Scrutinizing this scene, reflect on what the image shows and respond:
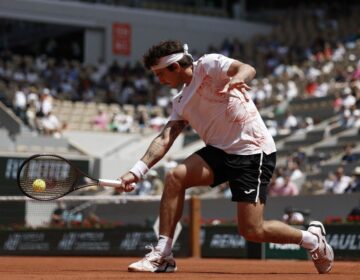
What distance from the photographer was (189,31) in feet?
137

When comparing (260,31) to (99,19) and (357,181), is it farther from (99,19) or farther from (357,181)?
(357,181)

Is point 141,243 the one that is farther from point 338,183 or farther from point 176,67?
point 176,67

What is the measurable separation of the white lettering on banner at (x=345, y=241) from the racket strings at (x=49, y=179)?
817cm

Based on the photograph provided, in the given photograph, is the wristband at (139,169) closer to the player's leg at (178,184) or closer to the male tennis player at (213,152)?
the male tennis player at (213,152)

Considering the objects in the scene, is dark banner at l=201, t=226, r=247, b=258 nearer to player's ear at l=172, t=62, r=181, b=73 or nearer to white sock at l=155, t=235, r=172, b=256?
white sock at l=155, t=235, r=172, b=256

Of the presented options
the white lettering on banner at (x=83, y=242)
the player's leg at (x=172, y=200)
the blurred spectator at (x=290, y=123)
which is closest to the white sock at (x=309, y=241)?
the player's leg at (x=172, y=200)

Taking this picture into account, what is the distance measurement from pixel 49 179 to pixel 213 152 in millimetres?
1406

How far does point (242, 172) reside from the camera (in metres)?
8.78

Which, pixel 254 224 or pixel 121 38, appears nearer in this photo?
pixel 254 224

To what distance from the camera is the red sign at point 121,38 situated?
40094mm

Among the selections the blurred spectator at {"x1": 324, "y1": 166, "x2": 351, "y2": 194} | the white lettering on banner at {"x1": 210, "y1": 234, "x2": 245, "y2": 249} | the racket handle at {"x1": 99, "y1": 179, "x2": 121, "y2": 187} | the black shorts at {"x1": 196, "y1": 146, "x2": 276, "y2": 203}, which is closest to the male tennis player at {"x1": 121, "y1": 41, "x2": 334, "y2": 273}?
the black shorts at {"x1": 196, "y1": 146, "x2": 276, "y2": 203}

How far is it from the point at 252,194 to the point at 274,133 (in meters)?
19.7

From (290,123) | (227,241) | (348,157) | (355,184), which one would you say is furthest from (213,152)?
(290,123)

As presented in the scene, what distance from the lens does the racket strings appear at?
875 cm
